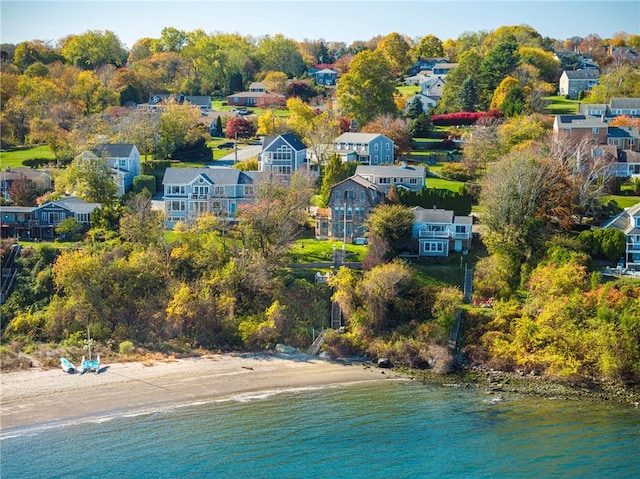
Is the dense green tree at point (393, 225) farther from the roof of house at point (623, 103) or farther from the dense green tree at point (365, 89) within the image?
the roof of house at point (623, 103)

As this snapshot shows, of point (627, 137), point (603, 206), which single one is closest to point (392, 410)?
point (603, 206)

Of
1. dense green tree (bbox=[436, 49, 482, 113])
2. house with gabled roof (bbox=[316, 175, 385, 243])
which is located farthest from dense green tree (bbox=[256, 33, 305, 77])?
house with gabled roof (bbox=[316, 175, 385, 243])

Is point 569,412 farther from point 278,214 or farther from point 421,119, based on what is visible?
point 421,119

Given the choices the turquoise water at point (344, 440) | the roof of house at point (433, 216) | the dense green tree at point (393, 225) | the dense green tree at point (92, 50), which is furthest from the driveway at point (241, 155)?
the dense green tree at point (92, 50)

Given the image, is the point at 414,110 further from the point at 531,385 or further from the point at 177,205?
the point at 531,385

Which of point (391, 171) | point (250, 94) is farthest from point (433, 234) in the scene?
point (250, 94)
